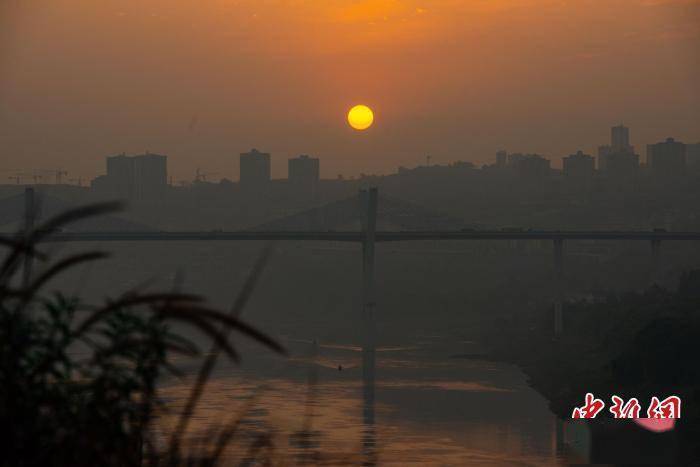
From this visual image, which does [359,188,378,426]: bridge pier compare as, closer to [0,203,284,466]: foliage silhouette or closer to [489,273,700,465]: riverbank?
[489,273,700,465]: riverbank

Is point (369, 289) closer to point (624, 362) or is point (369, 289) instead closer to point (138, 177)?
point (624, 362)

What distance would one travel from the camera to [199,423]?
27938 mm

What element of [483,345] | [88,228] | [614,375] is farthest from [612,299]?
[88,228]

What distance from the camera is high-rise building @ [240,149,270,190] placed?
381 feet

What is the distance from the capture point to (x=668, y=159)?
125m

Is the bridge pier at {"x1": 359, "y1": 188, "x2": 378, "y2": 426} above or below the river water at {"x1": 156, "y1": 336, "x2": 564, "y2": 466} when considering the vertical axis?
above

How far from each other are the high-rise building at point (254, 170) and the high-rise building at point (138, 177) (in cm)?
1270

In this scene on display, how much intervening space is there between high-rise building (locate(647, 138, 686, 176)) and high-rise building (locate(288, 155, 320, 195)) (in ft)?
108

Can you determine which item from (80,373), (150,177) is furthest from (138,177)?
(80,373)

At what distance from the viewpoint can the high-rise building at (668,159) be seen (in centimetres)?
12462

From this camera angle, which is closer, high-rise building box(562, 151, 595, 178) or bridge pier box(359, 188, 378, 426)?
bridge pier box(359, 188, 378, 426)

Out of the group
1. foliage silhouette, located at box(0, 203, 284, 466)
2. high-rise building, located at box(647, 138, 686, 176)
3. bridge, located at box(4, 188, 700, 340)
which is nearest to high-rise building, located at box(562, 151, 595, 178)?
high-rise building, located at box(647, 138, 686, 176)

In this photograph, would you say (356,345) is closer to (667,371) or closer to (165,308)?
(667,371)

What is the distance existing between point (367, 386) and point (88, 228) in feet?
100
